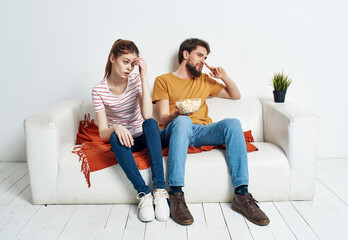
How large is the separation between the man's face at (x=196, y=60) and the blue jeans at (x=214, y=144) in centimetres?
52

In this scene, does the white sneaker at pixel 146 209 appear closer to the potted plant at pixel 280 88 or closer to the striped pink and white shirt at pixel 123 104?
the striped pink and white shirt at pixel 123 104

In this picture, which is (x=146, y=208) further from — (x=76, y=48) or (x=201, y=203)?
(x=76, y=48)

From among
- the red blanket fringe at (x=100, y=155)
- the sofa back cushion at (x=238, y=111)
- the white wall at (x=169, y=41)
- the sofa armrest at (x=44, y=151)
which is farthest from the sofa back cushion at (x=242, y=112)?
the sofa armrest at (x=44, y=151)

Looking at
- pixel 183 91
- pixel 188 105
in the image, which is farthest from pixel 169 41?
pixel 188 105

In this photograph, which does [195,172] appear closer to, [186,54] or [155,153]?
[155,153]

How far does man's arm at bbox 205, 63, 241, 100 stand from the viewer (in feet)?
8.14

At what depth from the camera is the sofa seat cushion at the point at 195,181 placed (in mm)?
2008

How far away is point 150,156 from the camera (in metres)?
1.94

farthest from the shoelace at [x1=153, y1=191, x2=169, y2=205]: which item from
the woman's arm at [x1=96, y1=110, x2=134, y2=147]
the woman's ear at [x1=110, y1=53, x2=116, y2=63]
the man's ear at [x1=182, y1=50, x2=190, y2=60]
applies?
the man's ear at [x1=182, y1=50, x2=190, y2=60]

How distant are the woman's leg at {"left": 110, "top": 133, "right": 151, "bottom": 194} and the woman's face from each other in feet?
1.32

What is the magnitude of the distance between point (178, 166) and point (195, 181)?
0.18 meters

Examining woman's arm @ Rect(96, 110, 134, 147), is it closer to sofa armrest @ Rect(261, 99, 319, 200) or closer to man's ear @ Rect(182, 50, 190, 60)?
man's ear @ Rect(182, 50, 190, 60)

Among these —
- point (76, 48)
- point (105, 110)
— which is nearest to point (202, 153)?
point (105, 110)

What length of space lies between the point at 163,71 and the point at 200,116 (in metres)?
0.58
